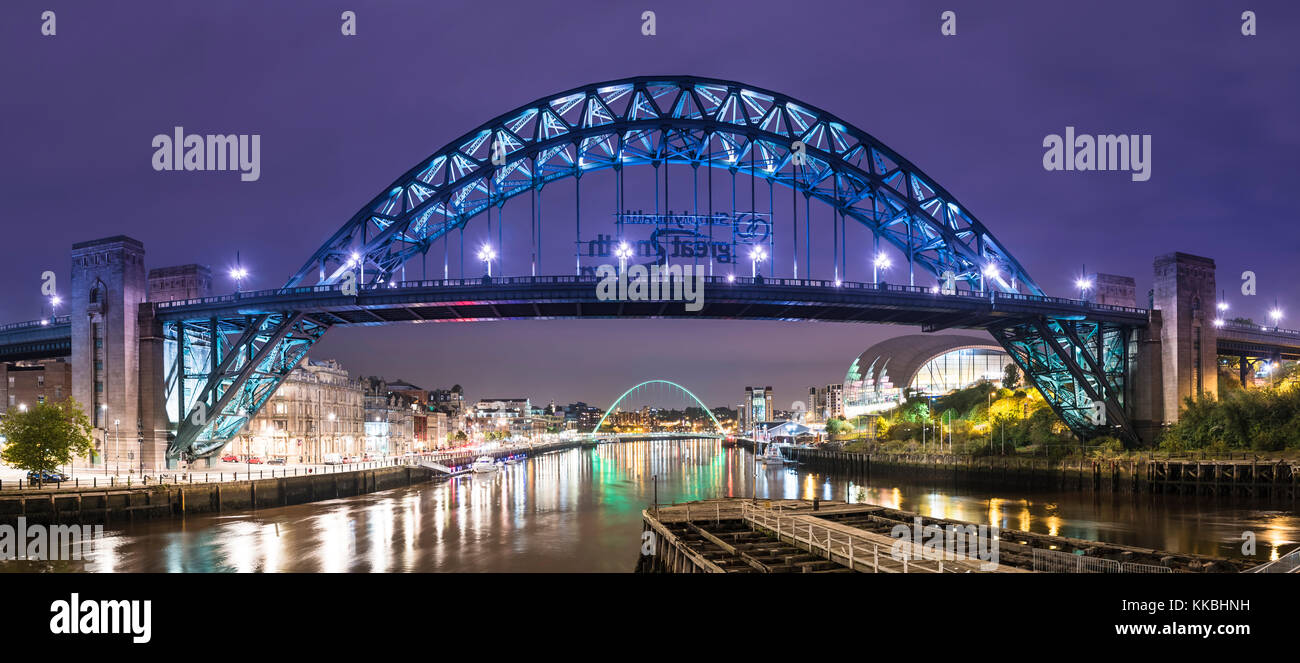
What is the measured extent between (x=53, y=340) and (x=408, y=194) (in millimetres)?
32996

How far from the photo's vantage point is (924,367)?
486 ft

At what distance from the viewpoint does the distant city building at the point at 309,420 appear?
269 ft

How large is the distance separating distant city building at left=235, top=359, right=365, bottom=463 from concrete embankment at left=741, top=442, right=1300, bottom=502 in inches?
2510

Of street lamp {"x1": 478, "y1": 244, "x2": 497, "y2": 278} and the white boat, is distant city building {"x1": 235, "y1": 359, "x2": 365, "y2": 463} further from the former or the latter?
the white boat

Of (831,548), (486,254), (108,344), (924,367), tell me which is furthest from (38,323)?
(924,367)

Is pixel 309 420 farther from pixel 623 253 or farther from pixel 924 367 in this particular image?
pixel 924 367

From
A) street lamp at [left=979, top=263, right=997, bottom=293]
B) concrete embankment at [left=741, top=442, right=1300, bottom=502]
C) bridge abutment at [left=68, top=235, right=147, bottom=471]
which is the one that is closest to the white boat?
concrete embankment at [left=741, top=442, right=1300, bottom=502]

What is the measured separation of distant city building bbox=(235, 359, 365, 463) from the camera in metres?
82.0

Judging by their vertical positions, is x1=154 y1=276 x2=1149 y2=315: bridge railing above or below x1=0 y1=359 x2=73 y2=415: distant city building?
above

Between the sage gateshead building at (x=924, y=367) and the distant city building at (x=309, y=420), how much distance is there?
91.2 m

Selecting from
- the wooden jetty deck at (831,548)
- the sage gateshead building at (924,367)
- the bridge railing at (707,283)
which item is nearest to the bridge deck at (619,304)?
the bridge railing at (707,283)

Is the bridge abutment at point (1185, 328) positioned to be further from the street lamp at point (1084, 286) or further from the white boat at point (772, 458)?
the white boat at point (772, 458)
